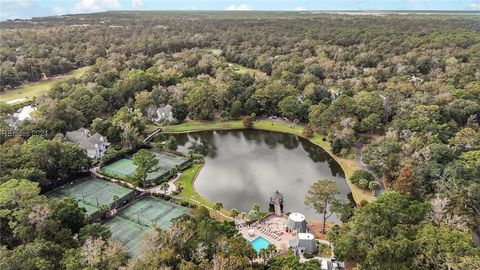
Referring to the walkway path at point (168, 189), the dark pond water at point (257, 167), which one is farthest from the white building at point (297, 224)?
the walkway path at point (168, 189)

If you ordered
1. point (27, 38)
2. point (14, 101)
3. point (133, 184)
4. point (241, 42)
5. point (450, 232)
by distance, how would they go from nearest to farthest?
point (450, 232)
point (133, 184)
point (14, 101)
point (27, 38)
point (241, 42)

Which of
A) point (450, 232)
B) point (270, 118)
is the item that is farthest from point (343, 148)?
point (450, 232)

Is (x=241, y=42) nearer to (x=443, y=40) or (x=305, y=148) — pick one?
(x=443, y=40)

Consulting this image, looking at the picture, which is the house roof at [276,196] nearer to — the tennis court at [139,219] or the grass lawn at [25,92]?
the tennis court at [139,219]

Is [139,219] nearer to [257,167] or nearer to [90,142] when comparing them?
[257,167]

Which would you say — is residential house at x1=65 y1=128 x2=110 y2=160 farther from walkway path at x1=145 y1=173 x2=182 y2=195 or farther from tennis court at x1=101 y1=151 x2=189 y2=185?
walkway path at x1=145 y1=173 x2=182 y2=195
